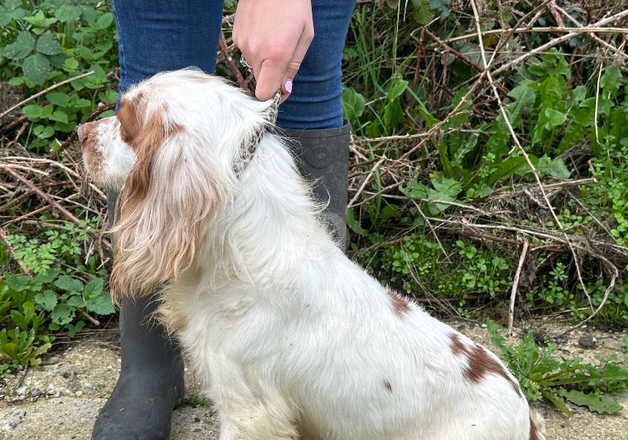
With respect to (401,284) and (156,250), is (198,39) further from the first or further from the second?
(401,284)

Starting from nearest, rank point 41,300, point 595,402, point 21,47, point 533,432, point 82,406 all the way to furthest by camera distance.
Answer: point 533,432 < point 82,406 < point 595,402 < point 41,300 < point 21,47

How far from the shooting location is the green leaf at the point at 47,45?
397 cm

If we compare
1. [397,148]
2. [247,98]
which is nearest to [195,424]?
[247,98]

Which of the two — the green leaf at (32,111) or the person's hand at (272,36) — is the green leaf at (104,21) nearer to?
the green leaf at (32,111)

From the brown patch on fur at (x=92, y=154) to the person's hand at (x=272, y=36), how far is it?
582 mm

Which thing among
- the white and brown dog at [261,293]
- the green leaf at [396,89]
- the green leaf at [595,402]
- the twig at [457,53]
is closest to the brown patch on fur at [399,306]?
the white and brown dog at [261,293]

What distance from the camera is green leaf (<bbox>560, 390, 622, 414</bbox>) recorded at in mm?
3207

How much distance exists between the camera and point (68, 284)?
3.51 meters

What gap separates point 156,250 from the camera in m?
2.18

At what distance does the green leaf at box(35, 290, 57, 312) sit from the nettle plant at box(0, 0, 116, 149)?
1.10 meters

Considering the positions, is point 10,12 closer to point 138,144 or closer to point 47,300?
point 47,300

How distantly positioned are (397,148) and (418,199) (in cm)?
45

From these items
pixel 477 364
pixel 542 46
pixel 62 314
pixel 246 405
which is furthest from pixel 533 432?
pixel 542 46

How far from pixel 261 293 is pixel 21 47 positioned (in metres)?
2.46
